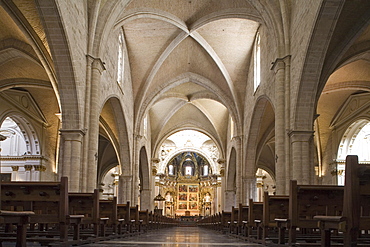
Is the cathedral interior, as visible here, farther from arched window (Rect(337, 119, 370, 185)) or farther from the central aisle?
the central aisle

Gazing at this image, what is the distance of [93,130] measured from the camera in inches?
615

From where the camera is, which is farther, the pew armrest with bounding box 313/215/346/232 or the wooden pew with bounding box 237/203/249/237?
the wooden pew with bounding box 237/203/249/237

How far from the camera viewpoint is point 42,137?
25.1m

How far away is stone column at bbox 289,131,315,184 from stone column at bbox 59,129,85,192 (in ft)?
22.1

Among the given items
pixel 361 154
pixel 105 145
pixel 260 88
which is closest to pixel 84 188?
pixel 260 88

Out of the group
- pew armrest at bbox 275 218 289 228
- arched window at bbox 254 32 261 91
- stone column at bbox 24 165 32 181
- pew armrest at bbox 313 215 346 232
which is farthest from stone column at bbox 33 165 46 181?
pew armrest at bbox 313 215 346 232

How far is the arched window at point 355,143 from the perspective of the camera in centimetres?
2341

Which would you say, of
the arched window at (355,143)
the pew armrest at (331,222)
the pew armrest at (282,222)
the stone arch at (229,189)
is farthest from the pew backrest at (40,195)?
the stone arch at (229,189)

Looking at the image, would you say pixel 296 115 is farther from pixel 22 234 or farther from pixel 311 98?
pixel 22 234

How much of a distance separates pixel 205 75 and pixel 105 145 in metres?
10.9

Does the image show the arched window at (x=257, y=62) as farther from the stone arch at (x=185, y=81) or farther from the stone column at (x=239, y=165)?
the stone column at (x=239, y=165)

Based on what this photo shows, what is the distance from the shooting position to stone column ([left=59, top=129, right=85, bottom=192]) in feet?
47.8

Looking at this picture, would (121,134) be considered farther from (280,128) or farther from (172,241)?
(172,241)

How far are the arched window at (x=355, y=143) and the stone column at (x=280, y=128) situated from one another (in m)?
9.35
